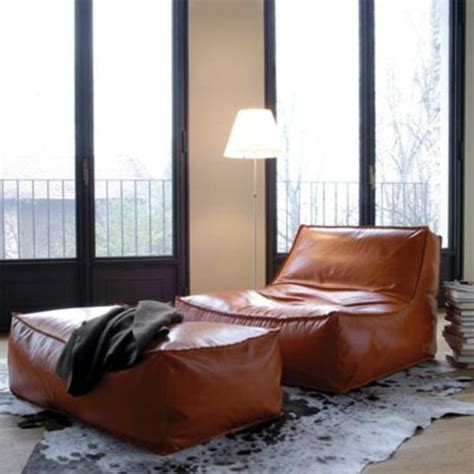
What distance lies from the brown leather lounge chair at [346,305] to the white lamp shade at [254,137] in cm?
58

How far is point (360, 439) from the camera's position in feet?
6.91

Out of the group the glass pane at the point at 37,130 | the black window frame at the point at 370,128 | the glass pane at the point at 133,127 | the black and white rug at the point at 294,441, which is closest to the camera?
the black and white rug at the point at 294,441

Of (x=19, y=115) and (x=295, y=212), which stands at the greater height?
(x=19, y=115)

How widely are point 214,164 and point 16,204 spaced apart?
4.60ft

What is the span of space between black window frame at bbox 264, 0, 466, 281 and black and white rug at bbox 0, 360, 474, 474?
2.22 meters

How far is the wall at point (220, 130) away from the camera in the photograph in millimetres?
4480

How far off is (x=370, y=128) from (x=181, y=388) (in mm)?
3423

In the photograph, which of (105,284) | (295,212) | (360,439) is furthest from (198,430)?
(295,212)

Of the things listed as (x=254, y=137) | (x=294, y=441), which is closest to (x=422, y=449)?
(x=294, y=441)

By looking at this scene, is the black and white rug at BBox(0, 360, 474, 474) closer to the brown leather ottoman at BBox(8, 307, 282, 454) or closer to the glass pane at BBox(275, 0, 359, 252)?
the brown leather ottoman at BBox(8, 307, 282, 454)

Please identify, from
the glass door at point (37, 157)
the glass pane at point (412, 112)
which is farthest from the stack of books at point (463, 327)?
the glass door at point (37, 157)

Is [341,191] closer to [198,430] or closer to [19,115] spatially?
[19,115]

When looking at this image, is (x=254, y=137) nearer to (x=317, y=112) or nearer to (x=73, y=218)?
(x=317, y=112)

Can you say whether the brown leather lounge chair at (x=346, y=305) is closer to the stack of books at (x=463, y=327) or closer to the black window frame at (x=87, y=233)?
Answer: the stack of books at (x=463, y=327)
